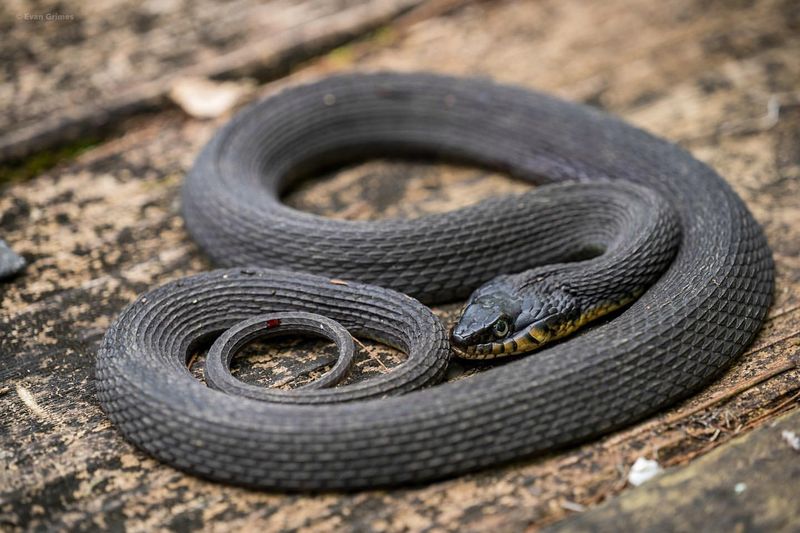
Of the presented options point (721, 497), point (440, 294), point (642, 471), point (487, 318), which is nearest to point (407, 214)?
point (440, 294)

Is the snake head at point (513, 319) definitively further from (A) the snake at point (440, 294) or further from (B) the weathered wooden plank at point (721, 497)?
(B) the weathered wooden plank at point (721, 497)

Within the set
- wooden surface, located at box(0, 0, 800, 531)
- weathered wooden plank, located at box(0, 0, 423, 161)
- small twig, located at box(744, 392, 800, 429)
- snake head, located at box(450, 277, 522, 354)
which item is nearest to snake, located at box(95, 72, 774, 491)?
snake head, located at box(450, 277, 522, 354)

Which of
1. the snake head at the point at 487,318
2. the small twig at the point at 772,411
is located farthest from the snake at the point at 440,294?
the small twig at the point at 772,411

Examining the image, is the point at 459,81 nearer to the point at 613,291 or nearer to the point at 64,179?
the point at 613,291

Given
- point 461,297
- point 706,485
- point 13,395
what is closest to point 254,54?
point 461,297

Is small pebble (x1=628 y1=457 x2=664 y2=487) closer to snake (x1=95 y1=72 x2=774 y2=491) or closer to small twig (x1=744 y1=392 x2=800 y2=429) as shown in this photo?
snake (x1=95 y1=72 x2=774 y2=491)
